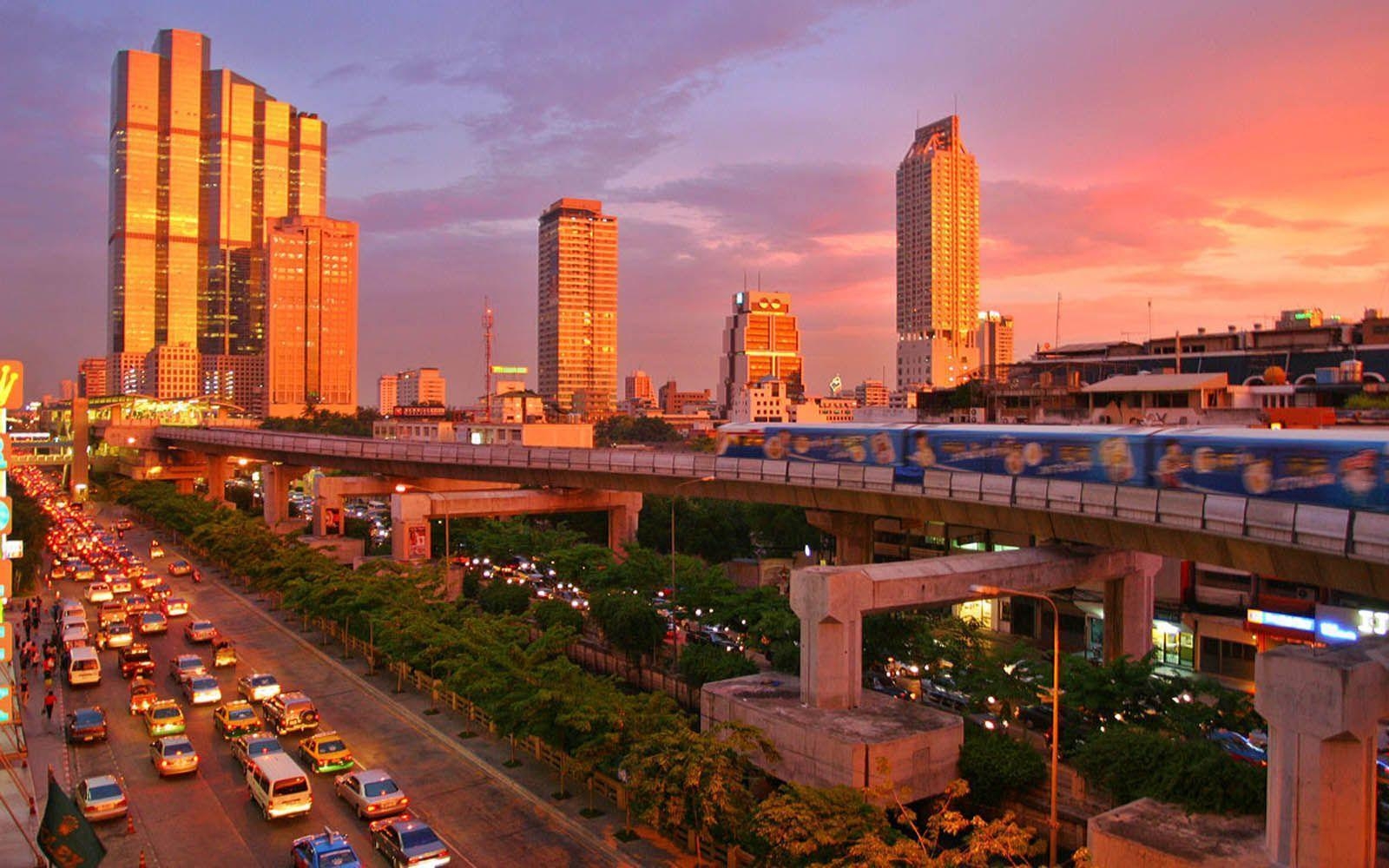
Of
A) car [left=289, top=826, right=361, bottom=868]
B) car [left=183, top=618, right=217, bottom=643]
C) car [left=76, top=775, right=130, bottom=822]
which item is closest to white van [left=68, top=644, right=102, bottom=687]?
car [left=183, top=618, right=217, bottom=643]

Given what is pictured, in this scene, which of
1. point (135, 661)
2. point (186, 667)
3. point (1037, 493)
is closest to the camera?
point (1037, 493)

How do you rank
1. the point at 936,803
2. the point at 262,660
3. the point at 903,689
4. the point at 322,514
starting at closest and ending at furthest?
the point at 936,803 < the point at 903,689 < the point at 262,660 < the point at 322,514

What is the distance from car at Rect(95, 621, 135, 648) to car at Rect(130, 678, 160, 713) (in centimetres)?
703

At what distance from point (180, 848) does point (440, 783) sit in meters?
7.38

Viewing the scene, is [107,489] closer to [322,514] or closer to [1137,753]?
[322,514]

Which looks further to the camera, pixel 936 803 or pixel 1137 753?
pixel 936 803

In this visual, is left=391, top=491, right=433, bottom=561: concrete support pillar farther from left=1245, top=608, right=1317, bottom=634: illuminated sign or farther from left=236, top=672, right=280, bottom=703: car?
left=1245, top=608, right=1317, bottom=634: illuminated sign

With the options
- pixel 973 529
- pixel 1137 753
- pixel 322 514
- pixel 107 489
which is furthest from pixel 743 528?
pixel 107 489

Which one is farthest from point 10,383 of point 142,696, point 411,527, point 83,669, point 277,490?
point 277,490

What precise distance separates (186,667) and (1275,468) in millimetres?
41834

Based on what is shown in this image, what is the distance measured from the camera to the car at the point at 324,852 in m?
23.3

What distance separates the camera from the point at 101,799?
2805cm

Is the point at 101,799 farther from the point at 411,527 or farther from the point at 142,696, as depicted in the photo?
the point at 411,527

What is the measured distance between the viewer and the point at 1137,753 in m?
26.7
